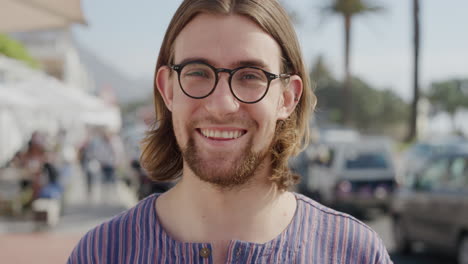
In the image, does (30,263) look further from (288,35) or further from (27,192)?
(288,35)

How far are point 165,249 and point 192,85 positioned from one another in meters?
0.47

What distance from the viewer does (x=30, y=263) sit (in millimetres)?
8148

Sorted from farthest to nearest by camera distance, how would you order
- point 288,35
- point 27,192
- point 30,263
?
point 27,192 < point 30,263 < point 288,35

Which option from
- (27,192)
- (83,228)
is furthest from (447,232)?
(27,192)

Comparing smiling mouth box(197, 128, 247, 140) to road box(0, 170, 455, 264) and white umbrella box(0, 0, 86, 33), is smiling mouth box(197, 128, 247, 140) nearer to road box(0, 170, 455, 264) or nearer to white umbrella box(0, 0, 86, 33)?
white umbrella box(0, 0, 86, 33)

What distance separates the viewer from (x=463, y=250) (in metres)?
7.29

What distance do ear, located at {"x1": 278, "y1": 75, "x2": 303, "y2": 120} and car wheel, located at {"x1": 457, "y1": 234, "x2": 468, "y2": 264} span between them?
6.08 meters

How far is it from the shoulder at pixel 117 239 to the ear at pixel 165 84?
0.34 metres

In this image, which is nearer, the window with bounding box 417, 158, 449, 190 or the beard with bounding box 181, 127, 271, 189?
the beard with bounding box 181, 127, 271, 189

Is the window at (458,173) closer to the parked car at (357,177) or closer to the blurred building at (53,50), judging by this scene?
the parked car at (357,177)

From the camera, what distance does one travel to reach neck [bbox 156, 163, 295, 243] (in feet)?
5.85

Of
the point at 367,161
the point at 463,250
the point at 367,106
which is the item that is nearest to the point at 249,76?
the point at 463,250

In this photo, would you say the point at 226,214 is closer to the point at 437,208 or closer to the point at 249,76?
the point at 249,76

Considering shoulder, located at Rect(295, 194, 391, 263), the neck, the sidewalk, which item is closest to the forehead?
the neck
